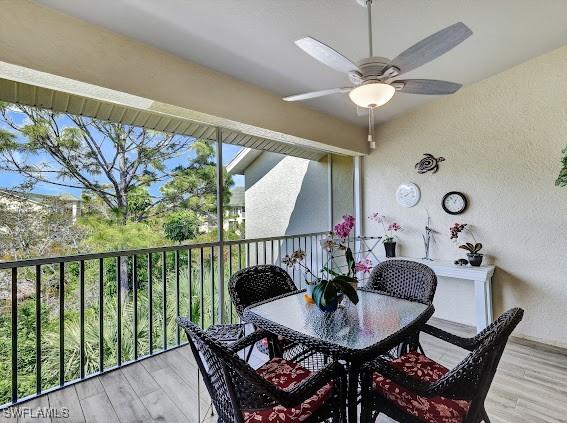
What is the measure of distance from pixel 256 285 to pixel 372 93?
1585 mm

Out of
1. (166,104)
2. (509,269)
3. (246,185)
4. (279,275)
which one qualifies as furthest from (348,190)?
(166,104)

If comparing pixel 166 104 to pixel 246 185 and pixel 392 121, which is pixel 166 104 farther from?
pixel 392 121

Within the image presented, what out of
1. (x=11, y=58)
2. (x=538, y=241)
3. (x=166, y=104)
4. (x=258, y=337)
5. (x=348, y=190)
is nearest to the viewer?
(x=11, y=58)

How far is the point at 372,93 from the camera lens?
1.71 metres

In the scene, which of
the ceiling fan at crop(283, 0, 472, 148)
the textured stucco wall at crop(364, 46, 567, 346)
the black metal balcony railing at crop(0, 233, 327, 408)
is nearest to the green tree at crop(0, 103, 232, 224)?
the black metal balcony railing at crop(0, 233, 327, 408)

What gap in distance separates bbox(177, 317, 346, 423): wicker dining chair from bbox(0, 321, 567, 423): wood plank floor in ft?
2.35

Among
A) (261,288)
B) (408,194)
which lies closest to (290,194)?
(408,194)

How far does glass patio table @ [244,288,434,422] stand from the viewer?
53.5 inches

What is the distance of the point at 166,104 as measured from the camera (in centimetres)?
228

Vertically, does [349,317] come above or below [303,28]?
below

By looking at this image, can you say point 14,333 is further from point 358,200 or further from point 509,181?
point 509,181

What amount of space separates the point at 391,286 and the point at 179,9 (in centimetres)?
250

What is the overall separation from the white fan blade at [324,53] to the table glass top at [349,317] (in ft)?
4.67

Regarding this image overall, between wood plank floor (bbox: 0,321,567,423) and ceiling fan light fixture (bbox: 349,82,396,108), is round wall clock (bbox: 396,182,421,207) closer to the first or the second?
wood plank floor (bbox: 0,321,567,423)
